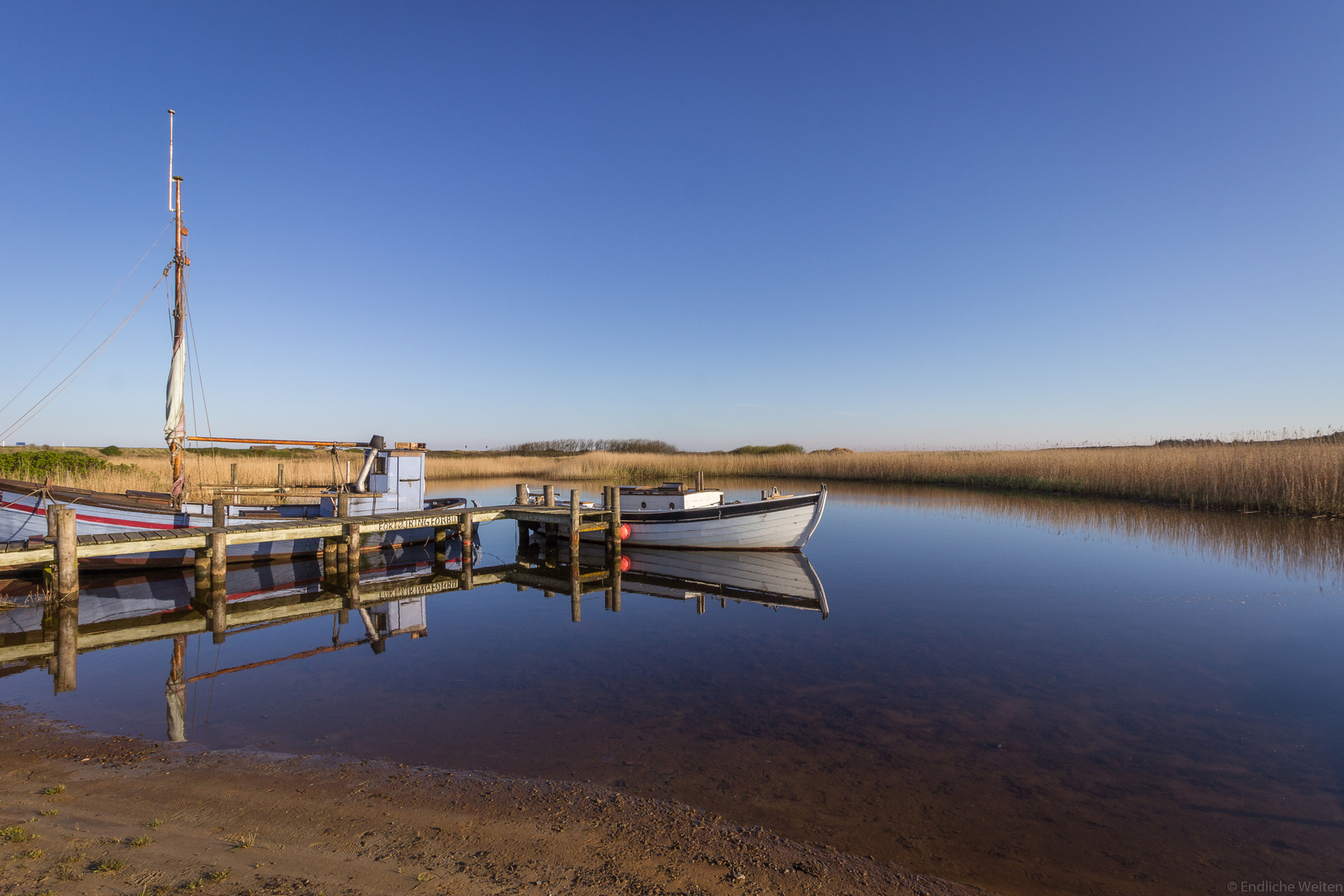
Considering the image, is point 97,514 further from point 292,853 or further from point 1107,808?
point 1107,808

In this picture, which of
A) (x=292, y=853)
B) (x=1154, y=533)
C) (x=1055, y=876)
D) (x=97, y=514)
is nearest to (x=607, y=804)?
(x=292, y=853)

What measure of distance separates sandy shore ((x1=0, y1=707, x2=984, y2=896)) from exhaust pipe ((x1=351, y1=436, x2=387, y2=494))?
11768 mm

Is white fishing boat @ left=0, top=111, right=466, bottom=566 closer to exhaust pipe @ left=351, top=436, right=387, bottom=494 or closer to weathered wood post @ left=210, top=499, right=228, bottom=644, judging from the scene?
exhaust pipe @ left=351, top=436, right=387, bottom=494

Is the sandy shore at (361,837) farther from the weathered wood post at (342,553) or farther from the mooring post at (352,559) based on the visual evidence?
the weathered wood post at (342,553)

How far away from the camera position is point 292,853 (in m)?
3.67

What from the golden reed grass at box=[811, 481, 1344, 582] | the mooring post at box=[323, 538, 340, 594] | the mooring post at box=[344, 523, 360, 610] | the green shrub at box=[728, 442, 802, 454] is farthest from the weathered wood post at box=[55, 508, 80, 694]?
the green shrub at box=[728, 442, 802, 454]

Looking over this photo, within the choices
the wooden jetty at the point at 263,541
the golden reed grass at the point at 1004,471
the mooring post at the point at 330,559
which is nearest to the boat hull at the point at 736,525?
the wooden jetty at the point at 263,541

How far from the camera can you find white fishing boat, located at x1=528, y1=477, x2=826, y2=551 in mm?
15953

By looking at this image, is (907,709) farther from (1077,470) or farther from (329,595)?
(1077,470)

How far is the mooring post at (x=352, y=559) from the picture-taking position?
1270 centimetres

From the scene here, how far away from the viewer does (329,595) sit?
40.3 feet

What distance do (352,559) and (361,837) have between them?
35.2ft

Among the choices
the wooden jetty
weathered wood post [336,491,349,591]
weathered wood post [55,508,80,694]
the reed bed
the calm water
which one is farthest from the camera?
the reed bed

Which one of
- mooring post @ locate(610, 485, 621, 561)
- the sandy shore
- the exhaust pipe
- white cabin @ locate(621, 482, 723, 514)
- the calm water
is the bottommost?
the calm water
